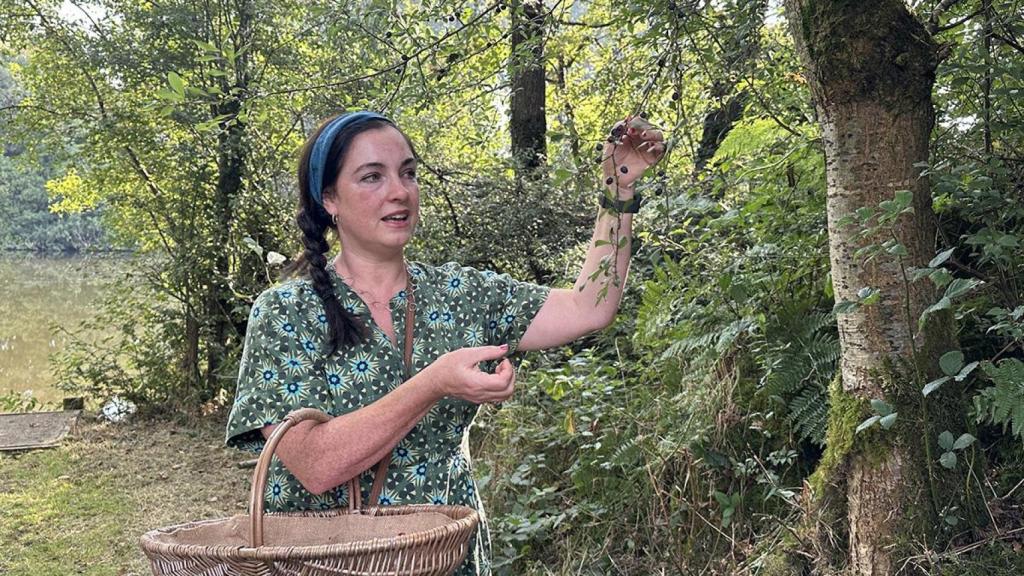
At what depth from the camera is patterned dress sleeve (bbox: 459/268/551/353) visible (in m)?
2.21

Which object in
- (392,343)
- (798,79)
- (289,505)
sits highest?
(798,79)

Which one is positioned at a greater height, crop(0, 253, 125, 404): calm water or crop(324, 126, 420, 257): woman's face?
crop(324, 126, 420, 257): woman's face

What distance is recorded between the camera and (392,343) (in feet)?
6.70

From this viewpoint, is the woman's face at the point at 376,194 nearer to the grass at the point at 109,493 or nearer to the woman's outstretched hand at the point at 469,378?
the woman's outstretched hand at the point at 469,378

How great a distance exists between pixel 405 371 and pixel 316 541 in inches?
16.0

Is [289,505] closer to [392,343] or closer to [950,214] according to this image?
[392,343]

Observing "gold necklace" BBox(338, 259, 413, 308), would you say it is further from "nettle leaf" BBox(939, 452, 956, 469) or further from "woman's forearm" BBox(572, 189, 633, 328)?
"nettle leaf" BBox(939, 452, 956, 469)

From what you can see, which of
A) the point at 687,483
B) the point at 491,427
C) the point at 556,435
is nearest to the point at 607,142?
the point at 687,483

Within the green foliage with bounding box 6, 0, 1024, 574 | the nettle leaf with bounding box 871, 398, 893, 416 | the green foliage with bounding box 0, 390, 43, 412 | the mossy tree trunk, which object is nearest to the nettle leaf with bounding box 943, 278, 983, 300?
the green foliage with bounding box 6, 0, 1024, 574

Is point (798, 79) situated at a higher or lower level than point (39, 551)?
higher

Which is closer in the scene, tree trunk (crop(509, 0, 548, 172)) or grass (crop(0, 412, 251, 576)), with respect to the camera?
grass (crop(0, 412, 251, 576))

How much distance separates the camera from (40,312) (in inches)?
605

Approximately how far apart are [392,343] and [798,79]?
172 centimetres

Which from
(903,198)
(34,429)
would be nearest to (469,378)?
(903,198)
